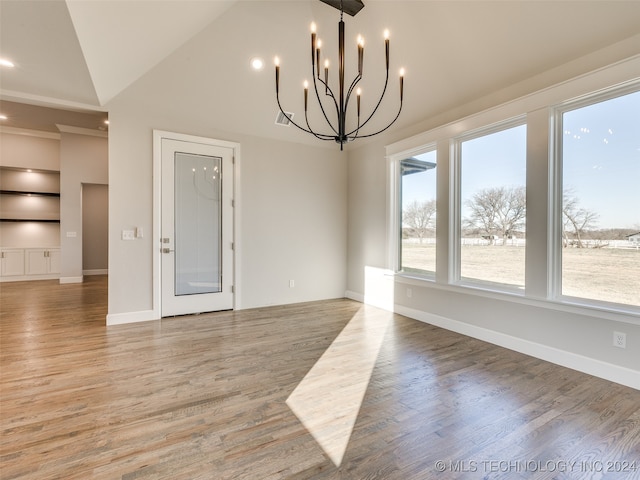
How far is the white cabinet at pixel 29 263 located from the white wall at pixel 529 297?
780 centimetres

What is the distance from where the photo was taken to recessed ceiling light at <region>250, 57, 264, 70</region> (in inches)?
151

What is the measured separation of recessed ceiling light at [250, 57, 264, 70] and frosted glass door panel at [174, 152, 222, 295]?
1.44m

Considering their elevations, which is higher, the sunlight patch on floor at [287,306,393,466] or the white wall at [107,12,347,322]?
the white wall at [107,12,347,322]

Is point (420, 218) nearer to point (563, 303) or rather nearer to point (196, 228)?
point (563, 303)

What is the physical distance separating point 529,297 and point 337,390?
7.27 ft

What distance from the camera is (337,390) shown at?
2.38 m

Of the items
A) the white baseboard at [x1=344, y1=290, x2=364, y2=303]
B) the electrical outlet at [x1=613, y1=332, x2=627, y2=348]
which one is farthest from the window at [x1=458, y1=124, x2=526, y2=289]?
the white baseboard at [x1=344, y1=290, x2=364, y2=303]

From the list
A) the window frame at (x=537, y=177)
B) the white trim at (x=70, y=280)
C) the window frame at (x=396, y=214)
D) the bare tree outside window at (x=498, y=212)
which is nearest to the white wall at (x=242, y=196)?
the window frame at (x=396, y=214)

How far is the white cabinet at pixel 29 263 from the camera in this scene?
275 inches

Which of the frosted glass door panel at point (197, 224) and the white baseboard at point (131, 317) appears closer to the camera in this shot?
the white baseboard at point (131, 317)

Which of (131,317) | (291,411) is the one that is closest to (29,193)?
(131,317)

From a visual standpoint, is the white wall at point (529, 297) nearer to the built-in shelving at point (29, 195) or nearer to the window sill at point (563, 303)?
the window sill at point (563, 303)

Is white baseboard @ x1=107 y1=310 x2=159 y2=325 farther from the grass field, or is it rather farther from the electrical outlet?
the electrical outlet

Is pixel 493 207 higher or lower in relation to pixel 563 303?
higher
